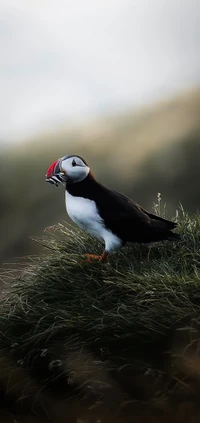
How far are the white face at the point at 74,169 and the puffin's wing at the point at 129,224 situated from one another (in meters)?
0.10

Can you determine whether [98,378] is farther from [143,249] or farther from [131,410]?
[143,249]

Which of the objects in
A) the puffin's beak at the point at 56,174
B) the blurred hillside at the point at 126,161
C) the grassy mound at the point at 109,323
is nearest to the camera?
the grassy mound at the point at 109,323

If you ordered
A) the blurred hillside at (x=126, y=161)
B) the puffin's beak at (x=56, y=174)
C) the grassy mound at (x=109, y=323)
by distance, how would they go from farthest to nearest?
the blurred hillside at (x=126, y=161)
the puffin's beak at (x=56, y=174)
the grassy mound at (x=109, y=323)

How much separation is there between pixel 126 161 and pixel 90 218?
0.64 meters

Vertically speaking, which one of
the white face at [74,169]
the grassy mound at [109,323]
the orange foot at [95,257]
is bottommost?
the grassy mound at [109,323]

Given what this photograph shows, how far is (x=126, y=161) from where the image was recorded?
6.50ft

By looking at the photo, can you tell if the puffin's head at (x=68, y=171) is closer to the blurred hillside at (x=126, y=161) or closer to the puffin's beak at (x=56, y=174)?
the puffin's beak at (x=56, y=174)

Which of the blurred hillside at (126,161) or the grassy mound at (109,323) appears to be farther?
the blurred hillside at (126,161)

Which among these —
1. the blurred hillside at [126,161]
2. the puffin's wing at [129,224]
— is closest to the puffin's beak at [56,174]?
the puffin's wing at [129,224]

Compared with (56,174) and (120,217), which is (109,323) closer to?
(120,217)

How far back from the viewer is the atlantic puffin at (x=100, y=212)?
4.57ft

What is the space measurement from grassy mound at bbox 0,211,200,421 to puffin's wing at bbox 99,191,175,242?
9 cm

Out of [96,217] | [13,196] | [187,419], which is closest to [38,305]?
[96,217]

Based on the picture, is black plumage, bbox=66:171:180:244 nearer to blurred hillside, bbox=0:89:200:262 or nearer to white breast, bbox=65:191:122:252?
white breast, bbox=65:191:122:252
